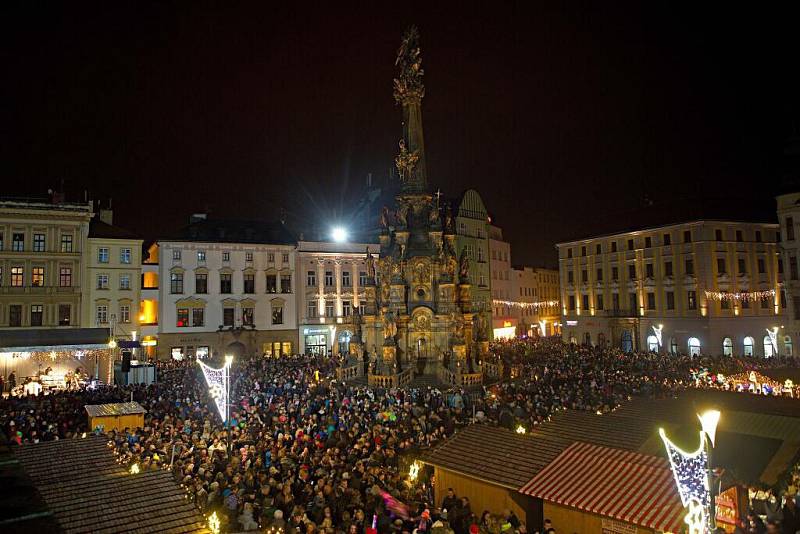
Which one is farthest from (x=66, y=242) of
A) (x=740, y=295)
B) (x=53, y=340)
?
(x=740, y=295)

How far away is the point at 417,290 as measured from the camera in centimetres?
3578

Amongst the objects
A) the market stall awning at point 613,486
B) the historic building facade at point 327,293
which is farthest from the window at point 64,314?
the market stall awning at point 613,486

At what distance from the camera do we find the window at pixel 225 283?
5216 centimetres

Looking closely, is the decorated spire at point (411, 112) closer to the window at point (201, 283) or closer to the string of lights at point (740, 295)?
the window at point (201, 283)

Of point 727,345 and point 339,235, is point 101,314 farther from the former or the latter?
point 727,345

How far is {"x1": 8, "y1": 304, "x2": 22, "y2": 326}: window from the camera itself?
43062 mm

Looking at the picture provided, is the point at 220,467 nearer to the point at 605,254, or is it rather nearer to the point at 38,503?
the point at 38,503

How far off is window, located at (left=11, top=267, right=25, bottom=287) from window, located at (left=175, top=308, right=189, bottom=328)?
1235cm

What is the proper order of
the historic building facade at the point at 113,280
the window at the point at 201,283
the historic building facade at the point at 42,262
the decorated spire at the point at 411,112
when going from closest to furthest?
the decorated spire at the point at 411,112 < the historic building facade at the point at 42,262 < the historic building facade at the point at 113,280 < the window at the point at 201,283

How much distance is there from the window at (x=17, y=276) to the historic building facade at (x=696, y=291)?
5493 centimetres

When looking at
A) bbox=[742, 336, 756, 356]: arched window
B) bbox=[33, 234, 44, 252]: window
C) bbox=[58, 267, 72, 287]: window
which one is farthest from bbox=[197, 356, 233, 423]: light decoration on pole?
bbox=[742, 336, 756, 356]: arched window

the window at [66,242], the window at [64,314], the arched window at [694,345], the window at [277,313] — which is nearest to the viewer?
the window at [64,314]

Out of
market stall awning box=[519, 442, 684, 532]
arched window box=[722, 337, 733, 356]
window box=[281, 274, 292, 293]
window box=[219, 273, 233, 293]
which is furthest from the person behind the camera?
window box=[281, 274, 292, 293]

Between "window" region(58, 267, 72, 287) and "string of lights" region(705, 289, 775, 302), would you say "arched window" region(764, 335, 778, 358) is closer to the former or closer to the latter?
"string of lights" region(705, 289, 775, 302)
